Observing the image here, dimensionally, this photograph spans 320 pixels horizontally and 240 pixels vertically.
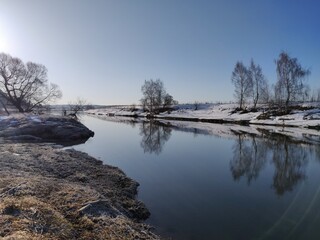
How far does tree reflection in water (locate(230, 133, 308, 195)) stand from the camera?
50.5 ft

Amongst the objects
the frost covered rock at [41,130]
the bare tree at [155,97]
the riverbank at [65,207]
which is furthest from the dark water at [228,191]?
the bare tree at [155,97]

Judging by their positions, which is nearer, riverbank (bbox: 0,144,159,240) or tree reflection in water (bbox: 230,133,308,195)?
riverbank (bbox: 0,144,159,240)

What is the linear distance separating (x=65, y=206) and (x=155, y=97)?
93545 millimetres

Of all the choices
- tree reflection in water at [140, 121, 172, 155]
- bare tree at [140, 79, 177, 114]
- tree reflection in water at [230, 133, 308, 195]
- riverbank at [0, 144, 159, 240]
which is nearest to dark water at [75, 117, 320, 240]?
tree reflection in water at [230, 133, 308, 195]

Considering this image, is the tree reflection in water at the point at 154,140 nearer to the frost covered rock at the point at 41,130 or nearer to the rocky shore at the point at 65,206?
the frost covered rock at the point at 41,130

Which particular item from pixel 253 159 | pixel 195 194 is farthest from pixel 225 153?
pixel 195 194

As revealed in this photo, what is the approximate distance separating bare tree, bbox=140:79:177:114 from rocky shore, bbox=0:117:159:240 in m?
86.8

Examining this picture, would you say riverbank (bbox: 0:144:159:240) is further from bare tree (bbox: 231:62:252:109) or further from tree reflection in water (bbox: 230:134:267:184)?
bare tree (bbox: 231:62:252:109)

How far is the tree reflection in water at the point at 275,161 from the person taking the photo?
50.5 ft

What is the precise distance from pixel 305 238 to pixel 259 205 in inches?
110

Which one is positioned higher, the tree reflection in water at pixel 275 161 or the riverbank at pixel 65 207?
the riverbank at pixel 65 207

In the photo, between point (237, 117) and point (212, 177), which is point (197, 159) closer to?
point (212, 177)

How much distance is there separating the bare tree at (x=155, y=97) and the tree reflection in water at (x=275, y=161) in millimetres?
72008

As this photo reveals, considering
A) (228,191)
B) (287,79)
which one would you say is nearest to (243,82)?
(287,79)
